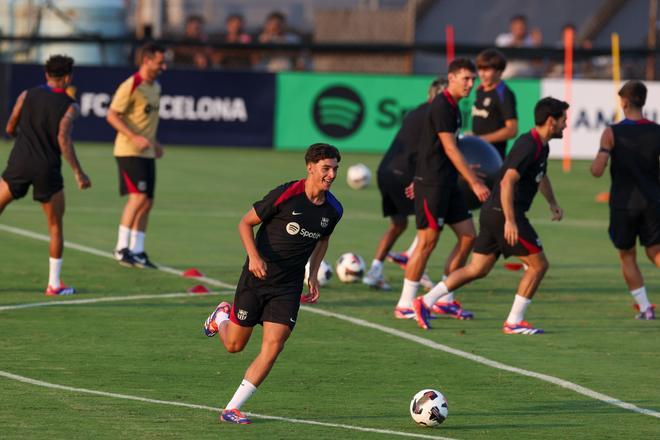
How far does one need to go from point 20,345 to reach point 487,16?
2762 centimetres

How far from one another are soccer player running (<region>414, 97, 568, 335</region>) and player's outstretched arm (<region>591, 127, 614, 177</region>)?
2.00 ft

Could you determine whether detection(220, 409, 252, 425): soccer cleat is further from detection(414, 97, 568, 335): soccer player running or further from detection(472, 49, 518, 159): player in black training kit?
detection(472, 49, 518, 159): player in black training kit

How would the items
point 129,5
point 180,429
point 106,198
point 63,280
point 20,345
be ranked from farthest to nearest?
point 129,5
point 106,198
point 63,280
point 20,345
point 180,429

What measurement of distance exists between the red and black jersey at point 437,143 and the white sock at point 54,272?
3538mm

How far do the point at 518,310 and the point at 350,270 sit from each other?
115 inches

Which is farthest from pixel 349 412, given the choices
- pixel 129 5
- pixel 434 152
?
pixel 129 5

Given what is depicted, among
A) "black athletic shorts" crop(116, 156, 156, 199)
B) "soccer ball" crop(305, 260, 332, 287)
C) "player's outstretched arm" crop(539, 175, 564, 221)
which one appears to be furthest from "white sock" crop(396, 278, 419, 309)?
"black athletic shorts" crop(116, 156, 156, 199)

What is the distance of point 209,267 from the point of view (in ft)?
51.8

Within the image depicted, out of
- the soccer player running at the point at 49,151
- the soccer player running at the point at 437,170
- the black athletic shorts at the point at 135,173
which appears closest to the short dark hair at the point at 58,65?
the soccer player running at the point at 49,151

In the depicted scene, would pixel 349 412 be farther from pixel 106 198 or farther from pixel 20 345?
pixel 106 198

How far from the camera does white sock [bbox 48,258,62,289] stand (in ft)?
44.8

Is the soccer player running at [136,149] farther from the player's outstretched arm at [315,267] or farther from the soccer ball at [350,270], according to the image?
the player's outstretched arm at [315,267]

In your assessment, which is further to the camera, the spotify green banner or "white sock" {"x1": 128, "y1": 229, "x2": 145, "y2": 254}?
the spotify green banner

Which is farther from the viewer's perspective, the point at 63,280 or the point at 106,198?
the point at 106,198
